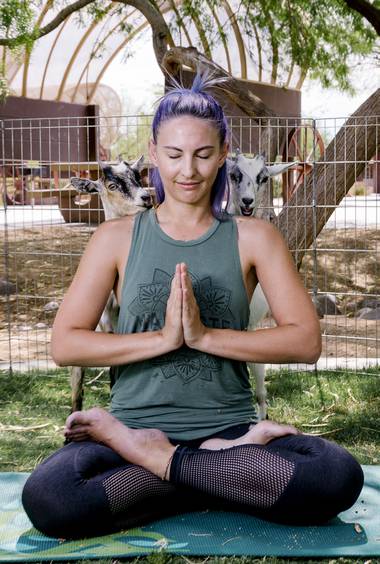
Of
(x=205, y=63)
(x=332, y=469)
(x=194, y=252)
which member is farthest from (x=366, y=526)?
(x=205, y=63)

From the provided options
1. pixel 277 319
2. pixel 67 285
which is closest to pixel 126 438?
pixel 277 319

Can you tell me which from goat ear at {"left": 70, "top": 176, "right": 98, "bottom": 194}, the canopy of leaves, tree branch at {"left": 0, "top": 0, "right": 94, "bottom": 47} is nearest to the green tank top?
goat ear at {"left": 70, "top": 176, "right": 98, "bottom": 194}

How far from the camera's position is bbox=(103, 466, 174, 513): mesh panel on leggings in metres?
2.50

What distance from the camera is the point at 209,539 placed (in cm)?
255

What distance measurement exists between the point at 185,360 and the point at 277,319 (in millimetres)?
329

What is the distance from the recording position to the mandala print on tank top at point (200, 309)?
105 inches

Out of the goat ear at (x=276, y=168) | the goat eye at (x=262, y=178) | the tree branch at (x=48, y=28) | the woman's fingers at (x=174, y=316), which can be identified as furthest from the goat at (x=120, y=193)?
the tree branch at (x=48, y=28)

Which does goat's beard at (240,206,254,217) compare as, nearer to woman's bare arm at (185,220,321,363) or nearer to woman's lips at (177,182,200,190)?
woman's bare arm at (185,220,321,363)

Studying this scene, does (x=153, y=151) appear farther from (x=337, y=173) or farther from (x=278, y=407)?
(x=337, y=173)

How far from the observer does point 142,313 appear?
2.70m

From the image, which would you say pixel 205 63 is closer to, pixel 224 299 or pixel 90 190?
pixel 90 190

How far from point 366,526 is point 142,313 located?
3.31 ft

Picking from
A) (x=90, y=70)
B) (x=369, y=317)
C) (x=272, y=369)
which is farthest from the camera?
(x=90, y=70)

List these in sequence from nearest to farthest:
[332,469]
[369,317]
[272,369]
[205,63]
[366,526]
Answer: [332,469]
[366,526]
[272,369]
[205,63]
[369,317]
